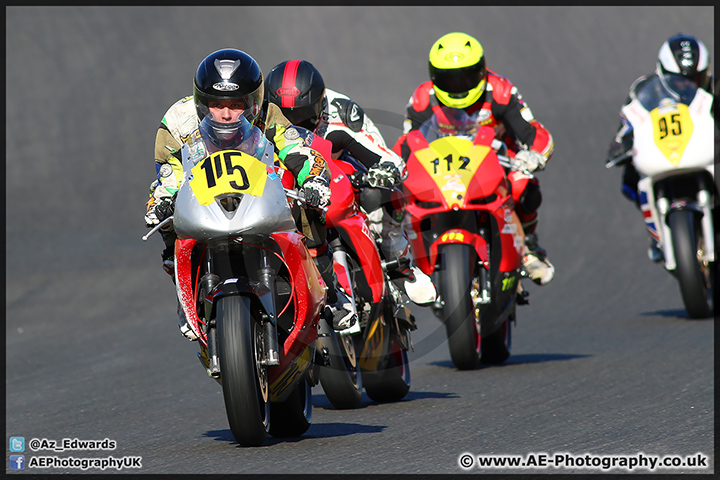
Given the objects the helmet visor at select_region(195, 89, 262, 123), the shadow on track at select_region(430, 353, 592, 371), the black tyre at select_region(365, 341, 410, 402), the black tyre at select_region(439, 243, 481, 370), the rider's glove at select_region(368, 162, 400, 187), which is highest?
the helmet visor at select_region(195, 89, 262, 123)

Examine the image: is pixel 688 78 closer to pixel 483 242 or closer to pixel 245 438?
pixel 483 242

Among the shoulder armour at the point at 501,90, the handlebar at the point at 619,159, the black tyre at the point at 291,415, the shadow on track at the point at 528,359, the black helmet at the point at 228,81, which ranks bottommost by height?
the black tyre at the point at 291,415

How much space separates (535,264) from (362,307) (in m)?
2.72

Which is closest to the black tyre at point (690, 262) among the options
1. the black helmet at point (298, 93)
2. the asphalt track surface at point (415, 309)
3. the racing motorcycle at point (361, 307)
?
the asphalt track surface at point (415, 309)

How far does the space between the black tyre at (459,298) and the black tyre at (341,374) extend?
1.11 metres

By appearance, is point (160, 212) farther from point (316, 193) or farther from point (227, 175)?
point (316, 193)

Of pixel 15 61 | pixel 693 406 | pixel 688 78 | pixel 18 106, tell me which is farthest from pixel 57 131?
pixel 693 406

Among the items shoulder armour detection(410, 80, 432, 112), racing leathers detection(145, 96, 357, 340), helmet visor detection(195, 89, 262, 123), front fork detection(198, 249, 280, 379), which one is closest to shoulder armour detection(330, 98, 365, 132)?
racing leathers detection(145, 96, 357, 340)

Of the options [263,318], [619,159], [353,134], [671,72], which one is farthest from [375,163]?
[671,72]

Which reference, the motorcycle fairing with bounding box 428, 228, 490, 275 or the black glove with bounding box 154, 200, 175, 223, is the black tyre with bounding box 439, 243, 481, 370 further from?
the black glove with bounding box 154, 200, 175, 223

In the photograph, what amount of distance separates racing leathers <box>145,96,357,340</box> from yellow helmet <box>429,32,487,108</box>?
129 inches

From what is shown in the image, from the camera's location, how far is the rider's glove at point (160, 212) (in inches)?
227

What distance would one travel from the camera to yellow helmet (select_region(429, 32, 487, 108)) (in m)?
9.50

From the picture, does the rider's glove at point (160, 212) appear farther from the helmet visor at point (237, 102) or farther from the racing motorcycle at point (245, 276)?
the helmet visor at point (237, 102)
